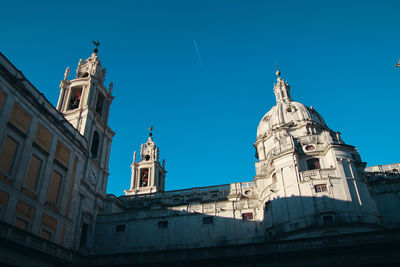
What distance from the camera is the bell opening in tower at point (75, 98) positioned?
43.8m

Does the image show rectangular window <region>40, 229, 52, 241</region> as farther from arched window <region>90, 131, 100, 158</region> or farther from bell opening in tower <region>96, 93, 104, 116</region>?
bell opening in tower <region>96, 93, 104, 116</region>

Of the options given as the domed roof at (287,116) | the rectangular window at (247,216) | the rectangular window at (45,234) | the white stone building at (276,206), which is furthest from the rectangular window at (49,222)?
the domed roof at (287,116)

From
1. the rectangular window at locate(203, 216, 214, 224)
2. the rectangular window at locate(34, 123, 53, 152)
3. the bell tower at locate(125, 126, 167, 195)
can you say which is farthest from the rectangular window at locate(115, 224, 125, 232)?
the bell tower at locate(125, 126, 167, 195)

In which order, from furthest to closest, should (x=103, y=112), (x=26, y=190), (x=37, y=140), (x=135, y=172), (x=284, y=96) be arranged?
(x=135, y=172) → (x=284, y=96) → (x=103, y=112) → (x=37, y=140) → (x=26, y=190)

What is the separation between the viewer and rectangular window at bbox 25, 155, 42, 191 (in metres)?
26.7

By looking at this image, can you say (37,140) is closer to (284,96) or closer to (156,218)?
(156,218)

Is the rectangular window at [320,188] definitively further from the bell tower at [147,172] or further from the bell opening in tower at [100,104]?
the bell tower at [147,172]

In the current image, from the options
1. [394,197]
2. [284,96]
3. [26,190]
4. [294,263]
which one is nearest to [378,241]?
[294,263]

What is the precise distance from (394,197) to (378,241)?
55.0 feet

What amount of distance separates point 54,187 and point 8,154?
5998 millimetres

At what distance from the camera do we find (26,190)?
2608 cm

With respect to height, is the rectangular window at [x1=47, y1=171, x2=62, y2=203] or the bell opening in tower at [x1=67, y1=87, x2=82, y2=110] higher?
the bell opening in tower at [x1=67, y1=87, x2=82, y2=110]

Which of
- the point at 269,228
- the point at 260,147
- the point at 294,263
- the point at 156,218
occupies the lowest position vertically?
the point at 294,263

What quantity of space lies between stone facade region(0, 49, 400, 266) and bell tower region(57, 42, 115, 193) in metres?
0.14
